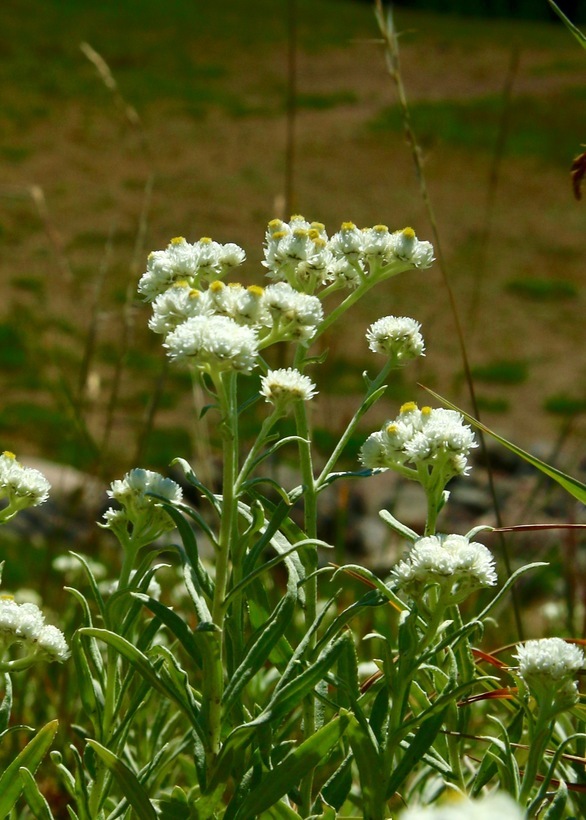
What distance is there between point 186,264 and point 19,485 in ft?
0.94

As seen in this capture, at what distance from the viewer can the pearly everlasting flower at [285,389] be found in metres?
1.06

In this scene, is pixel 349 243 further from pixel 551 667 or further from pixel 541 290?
pixel 541 290

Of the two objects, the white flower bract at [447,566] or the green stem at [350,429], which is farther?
the green stem at [350,429]

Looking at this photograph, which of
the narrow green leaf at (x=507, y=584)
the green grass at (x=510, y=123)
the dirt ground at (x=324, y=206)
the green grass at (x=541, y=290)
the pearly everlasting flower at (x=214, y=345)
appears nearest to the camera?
the pearly everlasting flower at (x=214, y=345)

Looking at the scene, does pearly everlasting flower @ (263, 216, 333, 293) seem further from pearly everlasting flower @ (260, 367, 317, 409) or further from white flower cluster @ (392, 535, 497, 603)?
white flower cluster @ (392, 535, 497, 603)

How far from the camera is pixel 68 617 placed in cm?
252

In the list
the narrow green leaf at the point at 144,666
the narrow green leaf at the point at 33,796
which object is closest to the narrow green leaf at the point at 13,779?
the narrow green leaf at the point at 33,796

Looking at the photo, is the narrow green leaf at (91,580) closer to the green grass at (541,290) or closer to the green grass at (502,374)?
the green grass at (502,374)

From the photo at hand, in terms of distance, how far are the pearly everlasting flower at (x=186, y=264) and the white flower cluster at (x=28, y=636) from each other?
341 millimetres

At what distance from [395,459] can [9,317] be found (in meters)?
7.30

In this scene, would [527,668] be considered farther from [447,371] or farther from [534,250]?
[534,250]

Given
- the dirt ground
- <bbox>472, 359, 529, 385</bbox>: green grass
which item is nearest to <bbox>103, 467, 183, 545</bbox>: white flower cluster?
the dirt ground

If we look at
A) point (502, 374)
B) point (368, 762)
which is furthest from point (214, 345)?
point (502, 374)

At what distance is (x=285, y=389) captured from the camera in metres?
1.06
